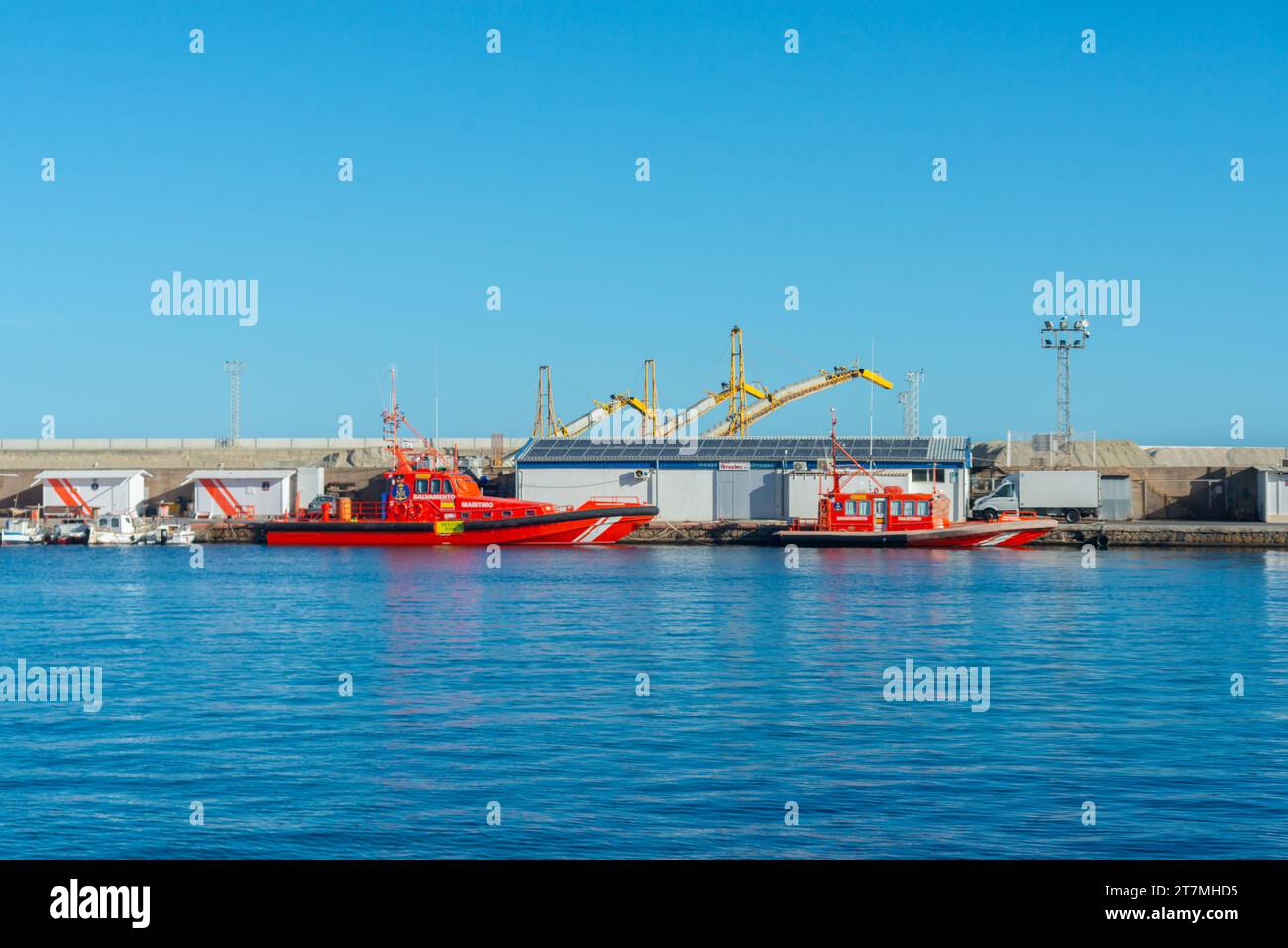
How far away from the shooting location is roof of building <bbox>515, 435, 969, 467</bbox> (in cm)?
7231

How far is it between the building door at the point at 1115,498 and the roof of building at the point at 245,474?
153 ft

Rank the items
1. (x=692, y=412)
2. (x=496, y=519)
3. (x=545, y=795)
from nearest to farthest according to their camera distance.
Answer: (x=545, y=795) → (x=496, y=519) → (x=692, y=412)

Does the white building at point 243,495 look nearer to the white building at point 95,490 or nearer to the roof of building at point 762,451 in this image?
the white building at point 95,490

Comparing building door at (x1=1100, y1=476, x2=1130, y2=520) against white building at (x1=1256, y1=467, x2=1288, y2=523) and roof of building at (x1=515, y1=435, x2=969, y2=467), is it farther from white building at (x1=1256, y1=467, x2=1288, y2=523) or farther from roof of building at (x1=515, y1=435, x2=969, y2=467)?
roof of building at (x1=515, y1=435, x2=969, y2=467)

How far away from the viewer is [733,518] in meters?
72.8

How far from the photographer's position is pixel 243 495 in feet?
260

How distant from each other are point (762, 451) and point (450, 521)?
17119 millimetres

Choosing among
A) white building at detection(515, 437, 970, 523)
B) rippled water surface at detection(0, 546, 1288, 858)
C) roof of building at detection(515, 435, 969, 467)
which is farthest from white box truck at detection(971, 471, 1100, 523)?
rippled water surface at detection(0, 546, 1288, 858)

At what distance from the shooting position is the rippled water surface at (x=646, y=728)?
15125mm

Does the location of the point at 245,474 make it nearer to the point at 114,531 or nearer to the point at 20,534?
the point at 114,531

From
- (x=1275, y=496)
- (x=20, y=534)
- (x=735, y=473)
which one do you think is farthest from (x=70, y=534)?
(x=1275, y=496)
